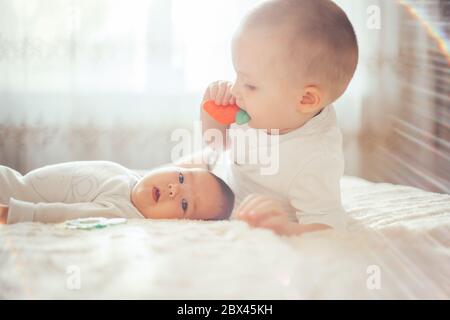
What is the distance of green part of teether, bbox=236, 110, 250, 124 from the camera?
1.16 metres

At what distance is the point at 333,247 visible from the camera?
2.71 feet

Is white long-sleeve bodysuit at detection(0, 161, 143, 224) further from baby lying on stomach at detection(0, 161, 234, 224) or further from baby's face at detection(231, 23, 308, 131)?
baby's face at detection(231, 23, 308, 131)

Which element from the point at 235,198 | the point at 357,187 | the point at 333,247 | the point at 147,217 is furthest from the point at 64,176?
the point at 357,187

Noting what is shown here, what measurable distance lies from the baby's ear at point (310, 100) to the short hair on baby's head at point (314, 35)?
0.02 metres

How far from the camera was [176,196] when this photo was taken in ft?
3.63

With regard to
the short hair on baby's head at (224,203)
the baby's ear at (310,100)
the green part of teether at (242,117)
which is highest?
the baby's ear at (310,100)

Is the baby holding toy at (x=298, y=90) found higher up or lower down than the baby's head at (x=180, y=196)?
higher up

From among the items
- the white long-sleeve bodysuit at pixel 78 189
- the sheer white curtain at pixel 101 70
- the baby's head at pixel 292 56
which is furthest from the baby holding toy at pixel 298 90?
the sheer white curtain at pixel 101 70

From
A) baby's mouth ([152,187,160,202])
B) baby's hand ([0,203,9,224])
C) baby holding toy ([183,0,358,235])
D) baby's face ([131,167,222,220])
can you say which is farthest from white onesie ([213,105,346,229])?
baby's hand ([0,203,9,224])

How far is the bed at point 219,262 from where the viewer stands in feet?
2.05

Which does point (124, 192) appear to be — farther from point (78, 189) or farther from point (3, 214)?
point (3, 214)

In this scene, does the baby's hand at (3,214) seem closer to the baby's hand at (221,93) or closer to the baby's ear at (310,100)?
the baby's hand at (221,93)

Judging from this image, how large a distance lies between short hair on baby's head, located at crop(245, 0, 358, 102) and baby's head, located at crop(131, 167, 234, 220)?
32 cm
